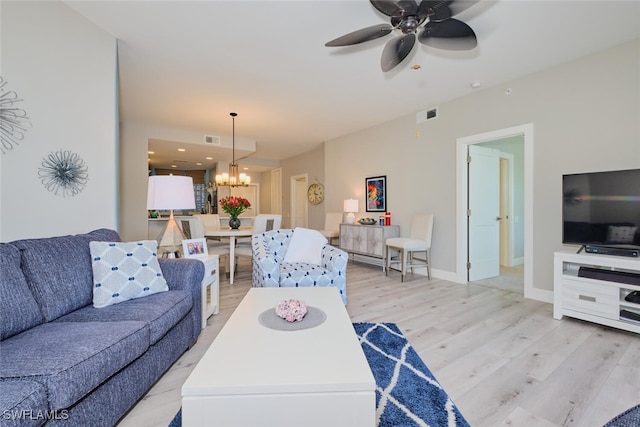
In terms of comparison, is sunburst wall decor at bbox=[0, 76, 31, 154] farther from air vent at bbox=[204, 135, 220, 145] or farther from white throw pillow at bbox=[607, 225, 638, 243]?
white throw pillow at bbox=[607, 225, 638, 243]

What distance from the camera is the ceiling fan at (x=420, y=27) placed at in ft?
5.52

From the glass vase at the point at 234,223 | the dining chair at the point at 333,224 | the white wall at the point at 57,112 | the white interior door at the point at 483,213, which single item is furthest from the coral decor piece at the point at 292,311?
the dining chair at the point at 333,224

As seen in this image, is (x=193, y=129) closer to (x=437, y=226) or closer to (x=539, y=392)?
(x=437, y=226)

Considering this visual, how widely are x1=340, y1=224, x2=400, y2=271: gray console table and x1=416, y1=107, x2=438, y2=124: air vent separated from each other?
69.7 inches

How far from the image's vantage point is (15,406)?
Result: 869 millimetres

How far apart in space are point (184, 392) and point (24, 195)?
2.12 m

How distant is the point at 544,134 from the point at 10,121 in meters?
4.83

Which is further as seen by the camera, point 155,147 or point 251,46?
point 155,147

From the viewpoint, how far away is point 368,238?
4742mm

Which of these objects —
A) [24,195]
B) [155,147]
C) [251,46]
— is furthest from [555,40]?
[155,147]

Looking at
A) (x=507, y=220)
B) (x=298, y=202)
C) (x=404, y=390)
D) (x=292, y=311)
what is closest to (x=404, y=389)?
(x=404, y=390)

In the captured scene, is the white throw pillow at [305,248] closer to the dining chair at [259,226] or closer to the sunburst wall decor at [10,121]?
the dining chair at [259,226]

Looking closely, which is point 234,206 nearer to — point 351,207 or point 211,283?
point 211,283

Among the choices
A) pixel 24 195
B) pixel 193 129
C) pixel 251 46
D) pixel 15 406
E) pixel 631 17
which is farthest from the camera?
pixel 193 129
